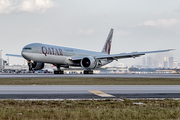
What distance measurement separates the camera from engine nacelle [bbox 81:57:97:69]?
5277 centimetres

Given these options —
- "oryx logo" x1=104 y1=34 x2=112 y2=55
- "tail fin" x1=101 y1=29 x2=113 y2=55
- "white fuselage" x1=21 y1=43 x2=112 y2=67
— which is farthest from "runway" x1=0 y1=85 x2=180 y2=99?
"oryx logo" x1=104 y1=34 x2=112 y2=55

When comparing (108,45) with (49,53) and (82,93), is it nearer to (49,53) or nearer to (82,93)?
(49,53)

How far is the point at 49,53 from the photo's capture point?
162ft

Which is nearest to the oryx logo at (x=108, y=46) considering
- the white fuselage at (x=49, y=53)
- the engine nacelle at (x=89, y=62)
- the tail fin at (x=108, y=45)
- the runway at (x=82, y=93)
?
the tail fin at (x=108, y=45)

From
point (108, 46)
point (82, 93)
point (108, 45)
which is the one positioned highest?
point (108, 45)

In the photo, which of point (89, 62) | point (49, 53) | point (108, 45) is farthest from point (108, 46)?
point (49, 53)

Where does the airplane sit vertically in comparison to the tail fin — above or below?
below

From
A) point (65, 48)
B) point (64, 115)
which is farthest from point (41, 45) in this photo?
point (64, 115)

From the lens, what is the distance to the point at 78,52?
5809 cm

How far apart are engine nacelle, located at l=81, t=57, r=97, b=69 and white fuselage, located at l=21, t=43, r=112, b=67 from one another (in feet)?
8.38

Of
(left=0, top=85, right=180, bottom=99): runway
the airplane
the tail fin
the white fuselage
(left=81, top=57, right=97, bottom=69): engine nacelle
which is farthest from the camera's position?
the tail fin

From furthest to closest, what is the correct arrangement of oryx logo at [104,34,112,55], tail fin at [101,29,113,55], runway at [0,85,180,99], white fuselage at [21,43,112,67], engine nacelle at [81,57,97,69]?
oryx logo at [104,34,112,55] → tail fin at [101,29,113,55] → engine nacelle at [81,57,97,69] → white fuselage at [21,43,112,67] → runway at [0,85,180,99]

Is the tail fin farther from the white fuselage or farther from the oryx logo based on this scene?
the white fuselage

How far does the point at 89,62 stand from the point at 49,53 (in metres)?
7.85
